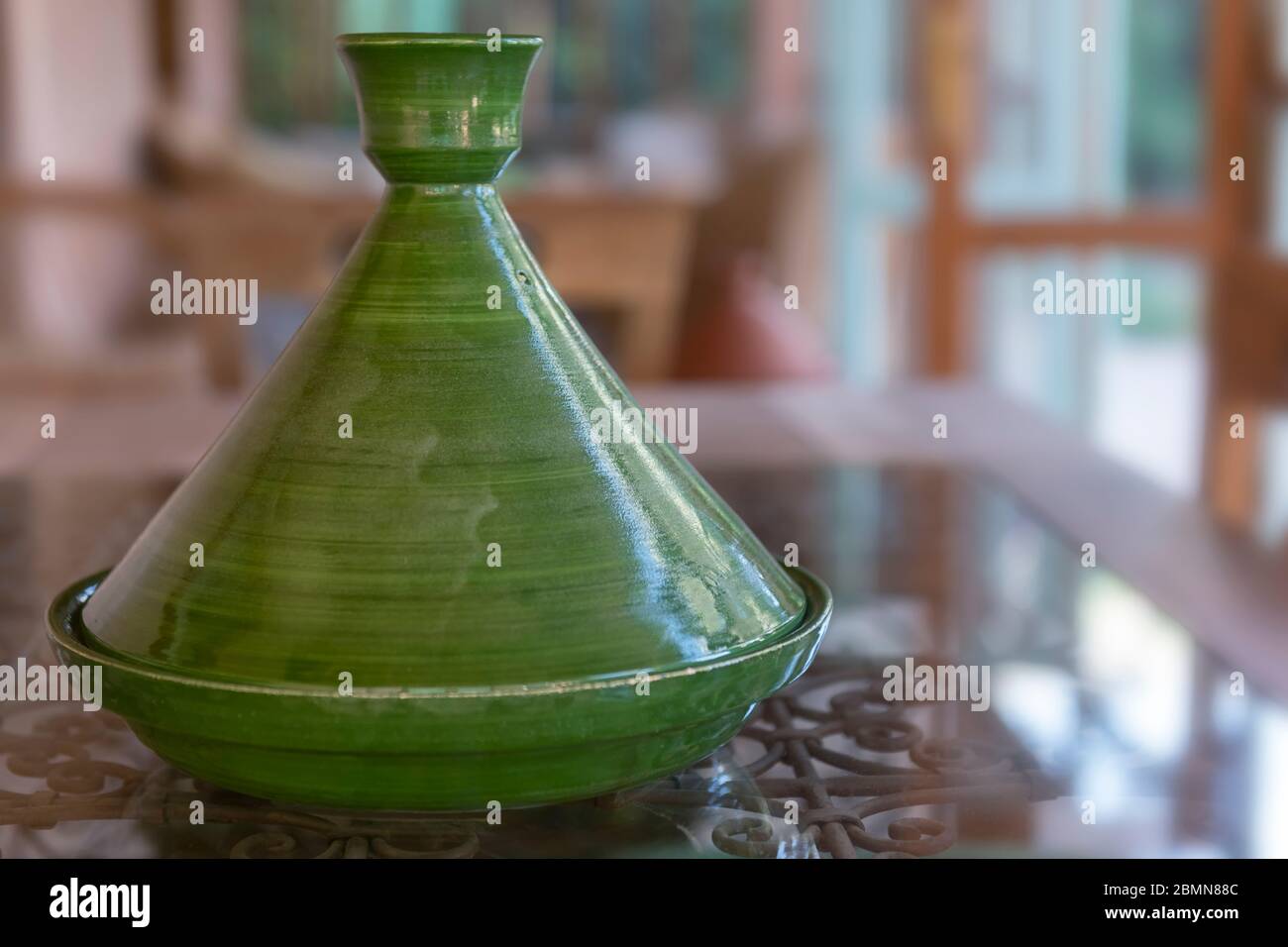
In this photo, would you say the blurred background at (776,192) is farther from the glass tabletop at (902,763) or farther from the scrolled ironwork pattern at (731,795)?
the scrolled ironwork pattern at (731,795)

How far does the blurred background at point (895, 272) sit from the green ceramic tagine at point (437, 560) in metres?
0.06

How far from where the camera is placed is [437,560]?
44 cm

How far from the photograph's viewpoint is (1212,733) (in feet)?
1.98

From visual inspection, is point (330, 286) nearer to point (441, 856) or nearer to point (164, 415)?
point (441, 856)

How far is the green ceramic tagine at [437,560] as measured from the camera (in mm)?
431

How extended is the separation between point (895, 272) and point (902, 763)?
4298mm

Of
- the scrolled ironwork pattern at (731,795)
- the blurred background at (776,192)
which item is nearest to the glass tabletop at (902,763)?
the scrolled ironwork pattern at (731,795)

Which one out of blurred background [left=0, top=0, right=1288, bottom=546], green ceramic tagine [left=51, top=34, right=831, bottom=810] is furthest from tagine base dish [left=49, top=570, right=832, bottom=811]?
blurred background [left=0, top=0, right=1288, bottom=546]

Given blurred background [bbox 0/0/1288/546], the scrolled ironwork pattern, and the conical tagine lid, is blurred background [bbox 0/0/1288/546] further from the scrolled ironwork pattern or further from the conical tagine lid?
the conical tagine lid

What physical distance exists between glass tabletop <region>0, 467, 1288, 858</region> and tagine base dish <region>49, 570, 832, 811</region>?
0.02 m

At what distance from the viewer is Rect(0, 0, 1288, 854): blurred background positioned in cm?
85

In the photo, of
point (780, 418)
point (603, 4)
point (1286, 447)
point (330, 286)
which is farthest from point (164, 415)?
point (603, 4)

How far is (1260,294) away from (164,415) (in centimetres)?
204
